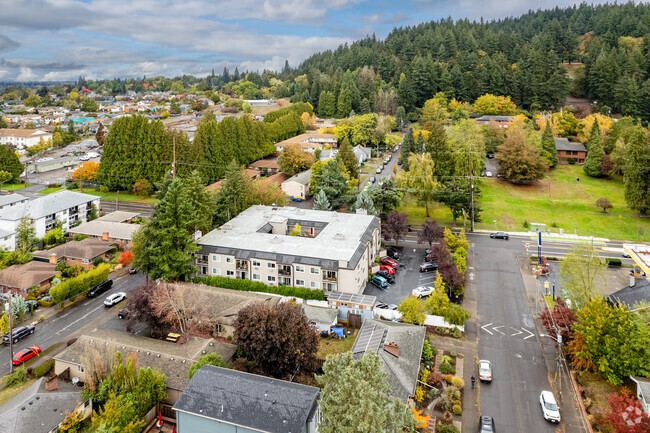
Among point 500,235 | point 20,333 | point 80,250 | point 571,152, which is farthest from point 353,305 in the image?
point 571,152

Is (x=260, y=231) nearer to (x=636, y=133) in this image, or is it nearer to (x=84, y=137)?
(x=636, y=133)

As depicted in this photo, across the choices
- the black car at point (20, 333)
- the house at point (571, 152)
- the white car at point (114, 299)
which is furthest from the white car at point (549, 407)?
the house at point (571, 152)

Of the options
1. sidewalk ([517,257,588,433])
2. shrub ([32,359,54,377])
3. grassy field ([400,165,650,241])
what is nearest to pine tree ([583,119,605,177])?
grassy field ([400,165,650,241])

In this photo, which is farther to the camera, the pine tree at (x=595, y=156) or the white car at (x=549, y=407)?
the pine tree at (x=595, y=156)

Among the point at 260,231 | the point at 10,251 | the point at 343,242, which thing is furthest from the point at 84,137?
the point at 343,242

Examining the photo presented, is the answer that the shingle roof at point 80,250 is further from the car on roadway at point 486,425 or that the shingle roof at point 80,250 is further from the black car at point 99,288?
the car on roadway at point 486,425

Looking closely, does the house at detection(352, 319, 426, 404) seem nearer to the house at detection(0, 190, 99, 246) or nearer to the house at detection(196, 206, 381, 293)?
the house at detection(196, 206, 381, 293)

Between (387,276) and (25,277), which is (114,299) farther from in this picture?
(387,276)
